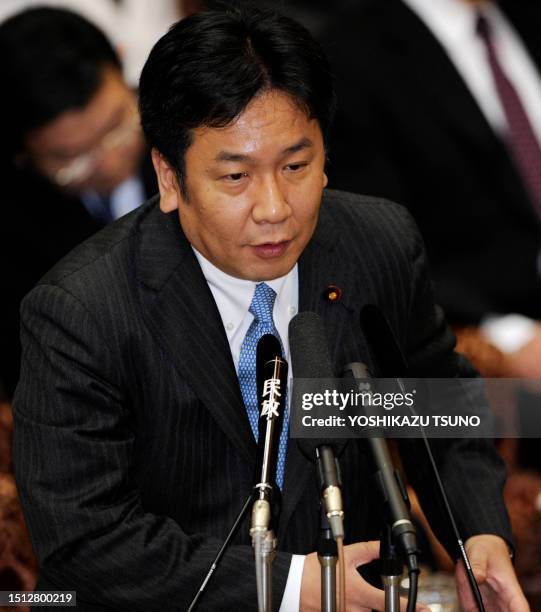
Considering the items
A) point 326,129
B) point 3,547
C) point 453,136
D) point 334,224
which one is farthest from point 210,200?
point 453,136

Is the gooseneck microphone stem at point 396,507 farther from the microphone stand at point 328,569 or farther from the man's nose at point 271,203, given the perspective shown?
the man's nose at point 271,203

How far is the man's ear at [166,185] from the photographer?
6.61 ft

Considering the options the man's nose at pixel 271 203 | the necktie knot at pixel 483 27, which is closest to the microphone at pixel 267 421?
the man's nose at pixel 271 203

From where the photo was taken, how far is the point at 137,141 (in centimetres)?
350

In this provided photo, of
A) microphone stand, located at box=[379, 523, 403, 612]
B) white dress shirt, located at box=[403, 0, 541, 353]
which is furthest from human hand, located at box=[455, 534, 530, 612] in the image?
white dress shirt, located at box=[403, 0, 541, 353]

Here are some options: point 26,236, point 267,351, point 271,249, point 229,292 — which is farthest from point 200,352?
point 26,236

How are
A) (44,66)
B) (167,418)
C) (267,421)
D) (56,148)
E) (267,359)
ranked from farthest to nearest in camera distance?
(56,148) < (44,66) < (167,418) < (267,359) < (267,421)

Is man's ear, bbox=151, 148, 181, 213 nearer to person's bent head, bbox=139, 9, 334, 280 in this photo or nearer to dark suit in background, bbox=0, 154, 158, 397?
person's bent head, bbox=139, 9, 334, 280

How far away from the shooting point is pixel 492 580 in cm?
189

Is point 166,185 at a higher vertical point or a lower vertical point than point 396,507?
higher

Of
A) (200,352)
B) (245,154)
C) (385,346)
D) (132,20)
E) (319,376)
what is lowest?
(319,376)

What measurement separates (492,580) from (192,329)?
759 mm

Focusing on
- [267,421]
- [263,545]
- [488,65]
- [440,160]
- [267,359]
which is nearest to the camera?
[263,545]

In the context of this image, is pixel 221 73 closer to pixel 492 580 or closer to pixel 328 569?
pixel 328 569
